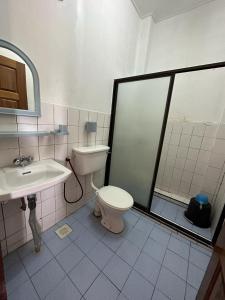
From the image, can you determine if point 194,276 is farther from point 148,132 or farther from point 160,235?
point 148,132

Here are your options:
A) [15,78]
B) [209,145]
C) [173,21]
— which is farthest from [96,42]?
[209,145]

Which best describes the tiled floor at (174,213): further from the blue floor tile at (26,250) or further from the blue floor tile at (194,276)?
the blue floor tile at (26,250)

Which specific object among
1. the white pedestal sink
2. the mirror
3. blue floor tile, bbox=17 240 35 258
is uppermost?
the mirror

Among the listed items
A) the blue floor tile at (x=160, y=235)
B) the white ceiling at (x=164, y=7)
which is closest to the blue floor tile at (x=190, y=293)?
the blue floor tile at (x=160, y=235)

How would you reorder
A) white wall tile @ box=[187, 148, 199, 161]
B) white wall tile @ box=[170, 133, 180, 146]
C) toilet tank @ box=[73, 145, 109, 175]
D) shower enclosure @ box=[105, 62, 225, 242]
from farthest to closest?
white wall tile @ box=[170, 133, 180, 146]
white wall tile @ box=[187, 148, 199, 161]
shower enclosure @ box=[105, 62, 225, 242]
toilet tank @ box=[73, 145, 109, 175]

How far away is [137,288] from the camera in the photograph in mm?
1007

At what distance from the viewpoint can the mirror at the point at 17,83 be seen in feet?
2.93

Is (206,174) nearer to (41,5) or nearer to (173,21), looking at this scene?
(173,21)

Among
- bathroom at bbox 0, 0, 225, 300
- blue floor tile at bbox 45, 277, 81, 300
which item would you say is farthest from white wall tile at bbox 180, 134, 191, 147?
blue floor tile at bbox 45, 277, 81, 300

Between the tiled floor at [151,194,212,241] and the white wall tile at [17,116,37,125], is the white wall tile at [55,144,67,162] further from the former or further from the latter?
the tiled floor at [151,194,212,241]

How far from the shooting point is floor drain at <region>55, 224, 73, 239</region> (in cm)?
137

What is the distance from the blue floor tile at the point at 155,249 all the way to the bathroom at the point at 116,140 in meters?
0.01

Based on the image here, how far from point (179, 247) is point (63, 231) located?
3.90ft

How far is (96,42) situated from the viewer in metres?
1.44
